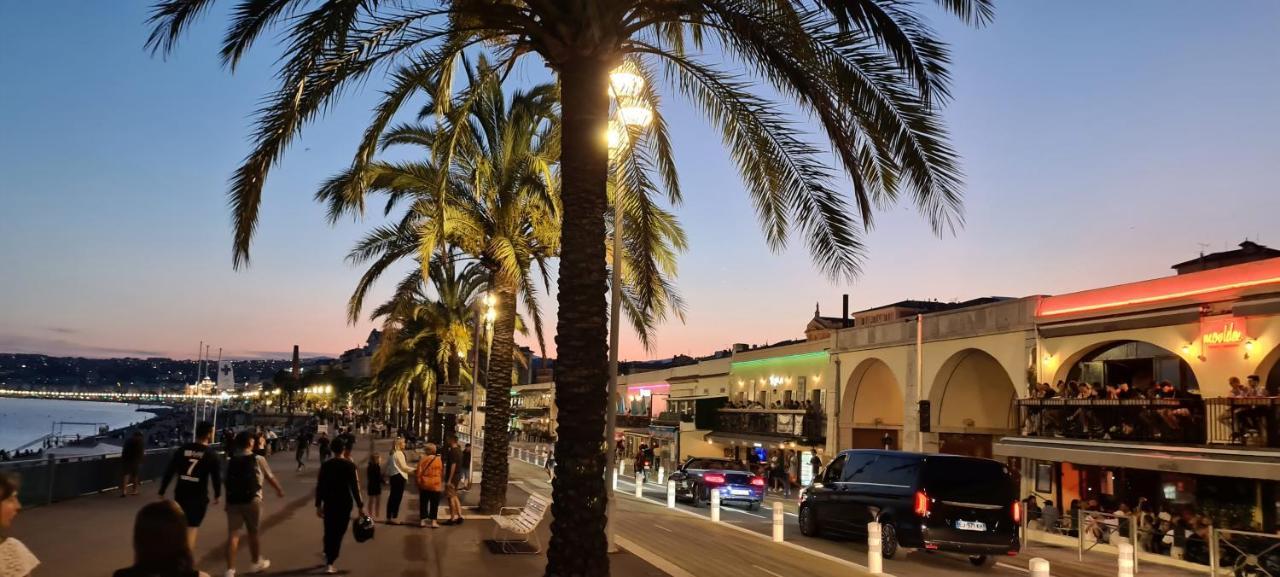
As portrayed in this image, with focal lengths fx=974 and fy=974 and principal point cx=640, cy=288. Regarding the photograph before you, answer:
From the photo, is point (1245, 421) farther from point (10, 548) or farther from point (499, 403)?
point (10, 548)

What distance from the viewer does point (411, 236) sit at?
90.3ft

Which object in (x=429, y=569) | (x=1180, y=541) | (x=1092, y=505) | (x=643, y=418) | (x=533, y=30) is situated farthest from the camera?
(x=643, y=418)

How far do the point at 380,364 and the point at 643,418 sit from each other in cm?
2666

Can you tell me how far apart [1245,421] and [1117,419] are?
12.7 feet

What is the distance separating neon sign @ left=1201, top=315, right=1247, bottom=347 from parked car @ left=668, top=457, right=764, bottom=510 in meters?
13.3

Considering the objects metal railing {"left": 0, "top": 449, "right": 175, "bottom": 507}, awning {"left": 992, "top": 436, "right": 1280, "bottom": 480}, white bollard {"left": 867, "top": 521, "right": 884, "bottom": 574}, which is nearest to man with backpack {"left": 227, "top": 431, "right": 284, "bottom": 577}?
metal railing {"left": 0, "top": 449, "right": 175, "bottom": 507}

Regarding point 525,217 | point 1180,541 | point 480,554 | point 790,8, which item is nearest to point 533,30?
point 790,8

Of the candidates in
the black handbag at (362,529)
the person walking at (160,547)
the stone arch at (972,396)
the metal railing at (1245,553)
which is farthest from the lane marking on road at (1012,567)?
the person walking at (160,547)

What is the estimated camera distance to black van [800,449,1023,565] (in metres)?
17.2

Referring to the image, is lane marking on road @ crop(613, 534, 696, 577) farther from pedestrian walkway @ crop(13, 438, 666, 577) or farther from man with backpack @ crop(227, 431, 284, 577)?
man with backpack @ crop(227, 431, 284, 577)

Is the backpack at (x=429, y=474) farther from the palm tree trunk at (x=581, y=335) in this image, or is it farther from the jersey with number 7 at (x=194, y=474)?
the palm tree trunk at (x=581, y=335)

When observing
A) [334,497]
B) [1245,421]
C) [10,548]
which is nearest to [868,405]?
[1245,421]

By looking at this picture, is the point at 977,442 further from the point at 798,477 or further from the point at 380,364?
the point at 380,364

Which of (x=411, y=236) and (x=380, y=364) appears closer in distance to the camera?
(x=411, y=236)
